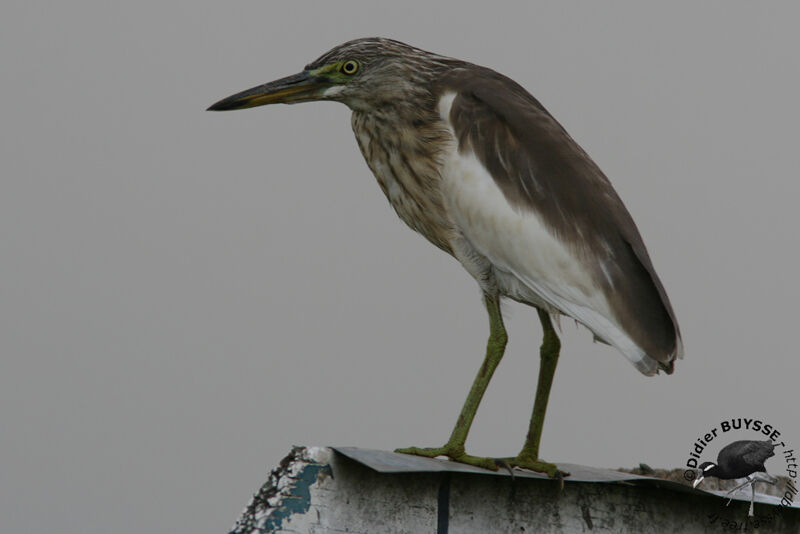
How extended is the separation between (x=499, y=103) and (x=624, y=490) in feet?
5.30

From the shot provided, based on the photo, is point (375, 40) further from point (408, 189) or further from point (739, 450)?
point (739, 450)

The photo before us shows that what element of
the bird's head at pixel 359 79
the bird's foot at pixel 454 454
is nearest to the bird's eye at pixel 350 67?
the bird's head at pixel 359 79

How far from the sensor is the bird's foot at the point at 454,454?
3621 millimetres

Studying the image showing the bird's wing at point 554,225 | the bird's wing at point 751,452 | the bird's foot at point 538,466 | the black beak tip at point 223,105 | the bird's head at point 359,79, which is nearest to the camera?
the bird's foot at point 538,466

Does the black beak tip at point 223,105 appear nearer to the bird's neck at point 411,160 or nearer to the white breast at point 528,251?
the bird's neck at point 411,160

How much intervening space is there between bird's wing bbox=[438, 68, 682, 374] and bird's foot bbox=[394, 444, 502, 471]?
28.0 inches

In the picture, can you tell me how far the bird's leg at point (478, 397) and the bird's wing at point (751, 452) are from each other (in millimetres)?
1040

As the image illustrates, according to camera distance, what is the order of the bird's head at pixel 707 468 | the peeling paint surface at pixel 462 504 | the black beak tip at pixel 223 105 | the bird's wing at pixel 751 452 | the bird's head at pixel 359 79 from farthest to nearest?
the black beak tip at pixel 223 105
the bird's head at pixel 359 79
the bird's head at pixel 707 468
the bird's wing at pixel 751 452
the peeling paint surface at pixel 462 504

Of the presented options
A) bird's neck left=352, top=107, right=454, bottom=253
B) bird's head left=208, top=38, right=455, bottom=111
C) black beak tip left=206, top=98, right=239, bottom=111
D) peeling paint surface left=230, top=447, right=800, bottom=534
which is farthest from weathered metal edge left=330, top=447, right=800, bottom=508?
black beak tip left=206, top=98, right=239, bottom=111

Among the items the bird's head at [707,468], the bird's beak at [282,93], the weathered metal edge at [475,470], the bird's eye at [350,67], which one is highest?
the bird's eye at [350,67]

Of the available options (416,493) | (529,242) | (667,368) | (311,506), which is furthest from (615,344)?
(311,506)

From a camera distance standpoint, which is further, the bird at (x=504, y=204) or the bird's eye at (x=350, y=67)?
the bird's eye at (x=350, y=67)

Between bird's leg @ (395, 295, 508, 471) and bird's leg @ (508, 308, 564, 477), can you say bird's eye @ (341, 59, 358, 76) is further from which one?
bird's leg @ (508, 308, 564, 477)

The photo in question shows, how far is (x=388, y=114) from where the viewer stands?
4.32 m
